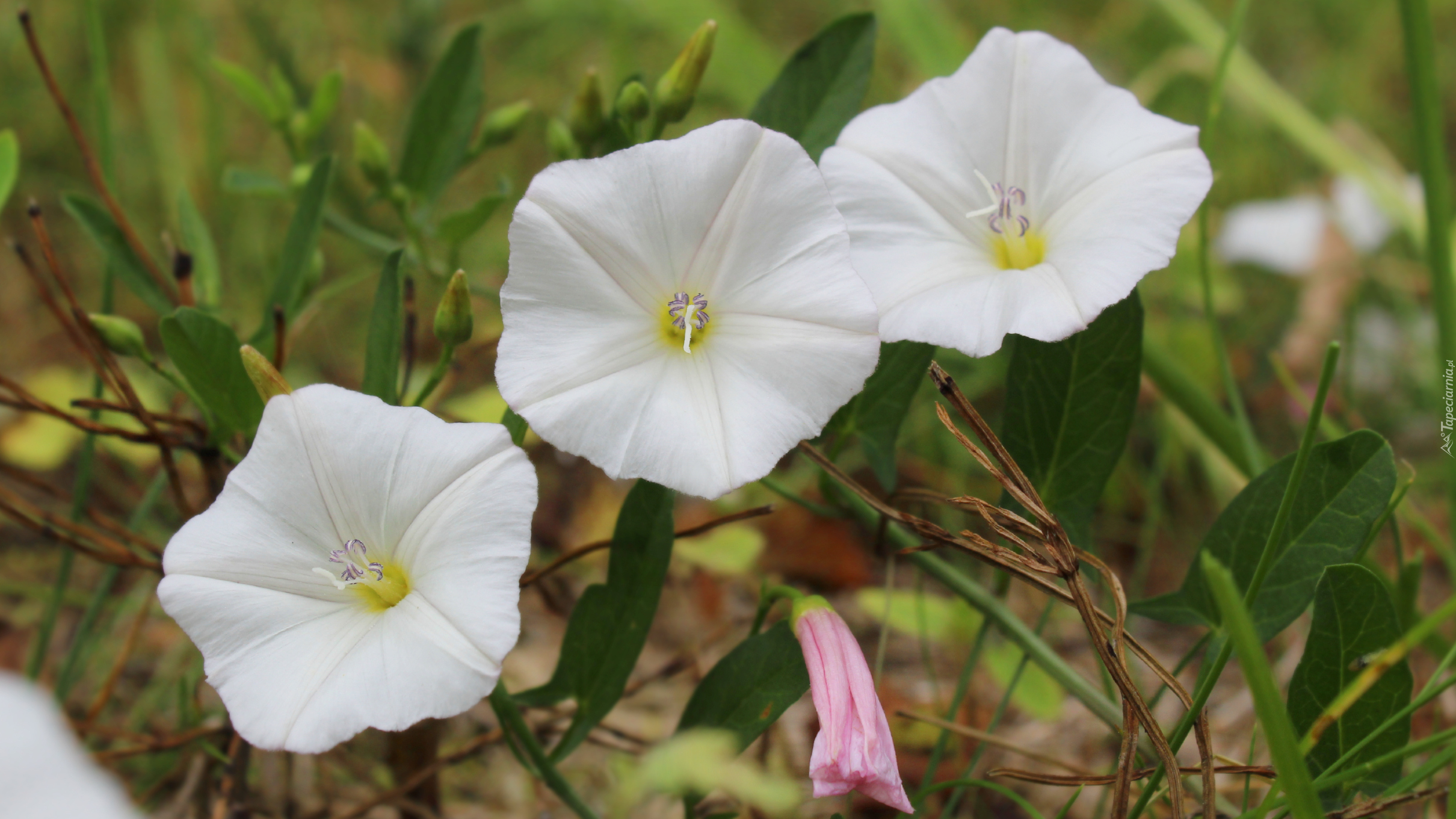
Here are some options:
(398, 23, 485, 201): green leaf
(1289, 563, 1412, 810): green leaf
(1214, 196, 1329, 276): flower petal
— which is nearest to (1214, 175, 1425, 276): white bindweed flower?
(1214, 196, 1329, 276): flower petal

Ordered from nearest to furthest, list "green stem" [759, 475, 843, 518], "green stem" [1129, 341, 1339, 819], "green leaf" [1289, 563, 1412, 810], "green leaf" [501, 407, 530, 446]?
"green stem" [1129, 341, 1339, 819], "green leaf" [1289, 563, 1412, 810], "green leaf" [501, 407, 530, 446], "green stem" [759, 475, 843, 518]

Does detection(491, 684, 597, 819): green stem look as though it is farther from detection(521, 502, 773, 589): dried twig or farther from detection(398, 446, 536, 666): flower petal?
detection(398, 446, 536, 666): flower petal

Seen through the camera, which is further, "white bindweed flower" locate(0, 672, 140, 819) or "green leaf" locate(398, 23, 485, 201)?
"green leaf" locate(398, 23, 485, 201)

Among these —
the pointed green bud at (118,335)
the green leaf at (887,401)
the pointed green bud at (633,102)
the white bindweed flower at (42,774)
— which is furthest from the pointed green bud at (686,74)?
the white bindweed flower at (42,774)

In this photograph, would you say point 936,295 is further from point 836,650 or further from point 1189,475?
point 1189,475

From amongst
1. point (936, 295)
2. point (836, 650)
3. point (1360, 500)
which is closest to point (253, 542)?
point (836, 650)

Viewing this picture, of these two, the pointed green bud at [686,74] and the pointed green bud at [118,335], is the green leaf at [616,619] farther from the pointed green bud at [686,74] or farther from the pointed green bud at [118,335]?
the pointed green bud at [118,335]

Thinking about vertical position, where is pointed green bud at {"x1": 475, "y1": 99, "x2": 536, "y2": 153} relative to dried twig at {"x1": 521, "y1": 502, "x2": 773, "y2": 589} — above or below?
above
